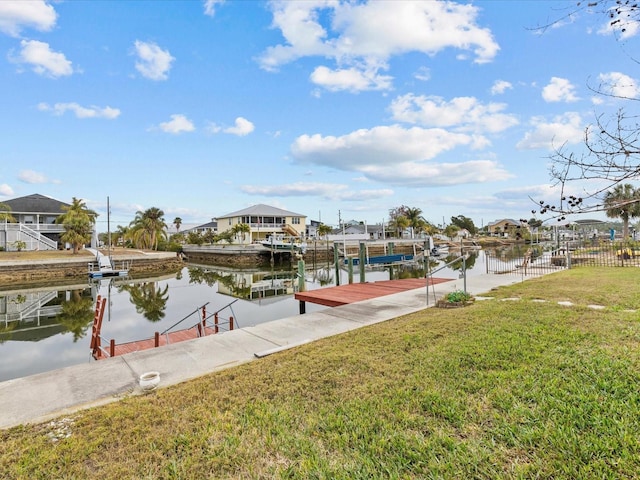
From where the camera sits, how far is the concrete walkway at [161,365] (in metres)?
4.02

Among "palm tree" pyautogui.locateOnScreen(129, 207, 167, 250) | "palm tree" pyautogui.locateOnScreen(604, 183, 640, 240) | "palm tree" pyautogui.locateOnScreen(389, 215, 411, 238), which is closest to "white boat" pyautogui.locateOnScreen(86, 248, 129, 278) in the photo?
"palm tree" pyautogui.locateOnScreen(129, 207, 167, 250)

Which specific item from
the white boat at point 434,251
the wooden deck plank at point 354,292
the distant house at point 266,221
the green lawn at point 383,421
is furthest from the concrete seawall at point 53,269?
the green lawn at point 383,421

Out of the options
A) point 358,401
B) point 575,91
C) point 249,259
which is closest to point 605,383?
point 358,401

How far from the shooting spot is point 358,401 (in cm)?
360

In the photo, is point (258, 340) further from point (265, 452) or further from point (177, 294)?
point (177, 294)

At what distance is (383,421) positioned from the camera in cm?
317

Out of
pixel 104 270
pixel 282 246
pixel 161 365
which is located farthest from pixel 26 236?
pixel 161 365

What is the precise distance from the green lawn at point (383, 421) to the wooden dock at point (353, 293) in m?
5.59

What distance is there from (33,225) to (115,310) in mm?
29021

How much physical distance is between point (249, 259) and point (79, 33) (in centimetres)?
3098

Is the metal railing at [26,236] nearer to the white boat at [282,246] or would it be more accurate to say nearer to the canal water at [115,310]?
the canal water at [115,310]

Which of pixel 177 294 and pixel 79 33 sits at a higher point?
pixel 79 33

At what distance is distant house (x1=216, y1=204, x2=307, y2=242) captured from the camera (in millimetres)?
55531

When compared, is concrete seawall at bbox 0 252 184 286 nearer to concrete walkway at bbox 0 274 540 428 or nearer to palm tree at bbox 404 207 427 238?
concrete walkway at bbox 0 274 540 428
